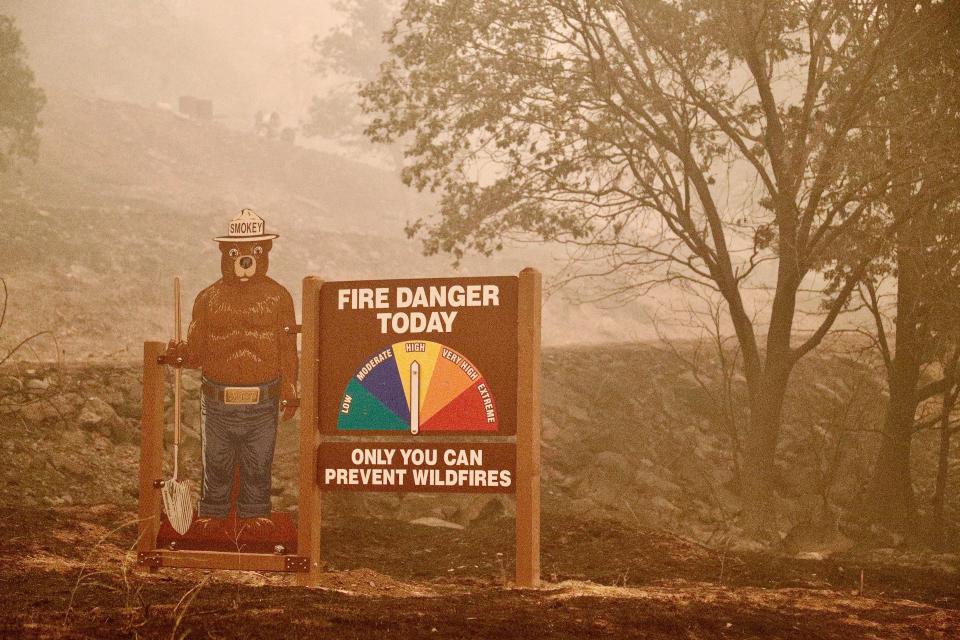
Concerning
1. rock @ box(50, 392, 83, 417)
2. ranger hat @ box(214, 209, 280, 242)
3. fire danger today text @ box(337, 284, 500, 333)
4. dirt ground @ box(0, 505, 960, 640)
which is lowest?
dirt ground @ box(0, 505, 960, 640)

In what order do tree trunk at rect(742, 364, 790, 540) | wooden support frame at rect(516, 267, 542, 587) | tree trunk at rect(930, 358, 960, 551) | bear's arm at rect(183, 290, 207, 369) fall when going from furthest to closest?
tree trunk at rect(742, 364, 790, 540)
tree trunk at rect(930, 358, 960, 551)
bear's arm at rect(183, 290, 207, 369)
wooden support frame at rect(516, 267, 542, 587)

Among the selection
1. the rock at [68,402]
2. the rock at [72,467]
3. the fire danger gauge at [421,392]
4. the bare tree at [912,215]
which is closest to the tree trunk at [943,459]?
the bare tree at [912,215]

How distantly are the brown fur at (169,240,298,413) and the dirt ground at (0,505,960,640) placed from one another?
5.06 feet

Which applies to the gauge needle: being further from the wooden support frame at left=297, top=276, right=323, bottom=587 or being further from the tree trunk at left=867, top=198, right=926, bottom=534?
the tree trunk at left=867, top=198, right=926, bottom=534

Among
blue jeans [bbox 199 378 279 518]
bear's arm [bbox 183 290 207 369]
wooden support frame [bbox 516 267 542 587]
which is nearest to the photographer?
wooden support frame [bbox 516 267 542 587]

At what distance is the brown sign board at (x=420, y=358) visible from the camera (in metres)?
7.31

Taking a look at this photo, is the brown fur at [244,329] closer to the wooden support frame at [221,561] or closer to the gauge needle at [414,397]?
the gauge needle at [414,397]

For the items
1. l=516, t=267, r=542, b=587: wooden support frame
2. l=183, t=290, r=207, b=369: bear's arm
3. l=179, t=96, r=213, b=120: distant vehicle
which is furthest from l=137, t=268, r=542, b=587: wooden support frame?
l=179, t=96, r=213, b=120: distant vehicle

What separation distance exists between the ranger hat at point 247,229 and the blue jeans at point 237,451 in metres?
1.15

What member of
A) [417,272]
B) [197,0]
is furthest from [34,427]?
[197,0]

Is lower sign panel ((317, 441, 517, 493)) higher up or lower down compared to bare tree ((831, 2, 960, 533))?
lower down

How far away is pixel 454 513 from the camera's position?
42.7ft

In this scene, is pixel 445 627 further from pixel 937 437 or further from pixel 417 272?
pixel 417 272

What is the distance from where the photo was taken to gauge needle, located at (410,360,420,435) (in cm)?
738
